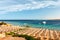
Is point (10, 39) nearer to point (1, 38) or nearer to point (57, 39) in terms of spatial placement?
point (1, 38)

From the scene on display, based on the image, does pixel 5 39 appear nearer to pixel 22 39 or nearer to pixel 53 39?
pixel 22 39

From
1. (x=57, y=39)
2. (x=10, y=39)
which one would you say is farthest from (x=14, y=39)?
(x=57, y=39)

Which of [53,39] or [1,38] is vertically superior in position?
[1,38]

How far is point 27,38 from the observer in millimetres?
8164

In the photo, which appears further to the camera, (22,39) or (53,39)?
(53,39)

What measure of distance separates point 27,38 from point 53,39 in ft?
7.39

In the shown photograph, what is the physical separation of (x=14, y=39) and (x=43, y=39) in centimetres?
223

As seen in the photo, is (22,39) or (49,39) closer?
(22,39)

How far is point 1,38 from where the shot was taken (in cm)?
794

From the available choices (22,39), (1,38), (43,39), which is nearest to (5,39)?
(1,38)

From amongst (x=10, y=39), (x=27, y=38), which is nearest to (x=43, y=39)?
(x=27, y=38)

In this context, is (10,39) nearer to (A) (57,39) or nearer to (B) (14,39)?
(B) (14,39)

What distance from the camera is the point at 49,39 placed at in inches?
386

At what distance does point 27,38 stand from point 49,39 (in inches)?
81.0
